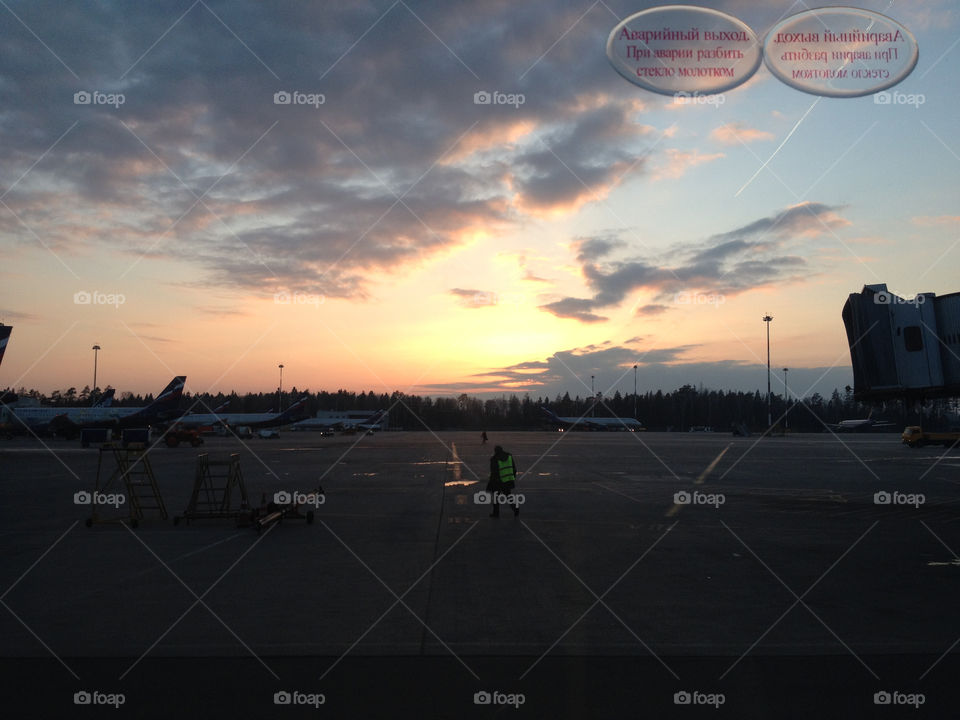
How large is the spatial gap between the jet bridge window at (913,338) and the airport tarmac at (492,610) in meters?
14.9

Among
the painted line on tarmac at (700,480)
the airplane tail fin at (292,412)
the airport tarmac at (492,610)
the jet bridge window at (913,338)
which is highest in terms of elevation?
the jet bridge window at (913,338)

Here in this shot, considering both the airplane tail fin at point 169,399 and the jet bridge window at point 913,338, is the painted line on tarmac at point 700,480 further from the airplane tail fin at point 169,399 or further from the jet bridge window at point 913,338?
the airplane tail fin at point 169,399

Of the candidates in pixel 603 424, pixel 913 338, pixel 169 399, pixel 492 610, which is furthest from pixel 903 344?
pixel 603 424

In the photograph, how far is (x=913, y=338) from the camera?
31047mm

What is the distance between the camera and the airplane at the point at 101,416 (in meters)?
68.6

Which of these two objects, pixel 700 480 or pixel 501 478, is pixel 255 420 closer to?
pixel 700 480

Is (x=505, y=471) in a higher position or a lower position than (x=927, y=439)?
higher

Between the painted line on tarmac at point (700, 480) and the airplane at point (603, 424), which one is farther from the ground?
the airplane at point (603, 424)

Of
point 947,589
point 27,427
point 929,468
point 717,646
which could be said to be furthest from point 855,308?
point 27,427

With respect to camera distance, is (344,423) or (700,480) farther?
(344,423)

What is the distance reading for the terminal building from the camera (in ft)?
99.6

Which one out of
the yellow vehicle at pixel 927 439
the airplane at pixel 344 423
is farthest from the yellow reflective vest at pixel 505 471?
the airplane at pixel 344 423

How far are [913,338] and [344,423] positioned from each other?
4189 inches

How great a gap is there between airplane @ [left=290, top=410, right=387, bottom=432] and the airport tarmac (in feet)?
331
